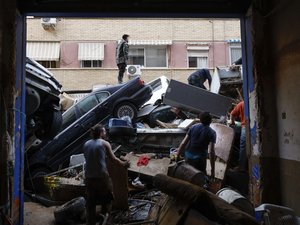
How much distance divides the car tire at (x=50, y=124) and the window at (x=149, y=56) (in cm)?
1454

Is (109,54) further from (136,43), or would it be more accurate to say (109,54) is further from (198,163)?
(198,163)

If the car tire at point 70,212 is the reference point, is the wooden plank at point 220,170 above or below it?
above

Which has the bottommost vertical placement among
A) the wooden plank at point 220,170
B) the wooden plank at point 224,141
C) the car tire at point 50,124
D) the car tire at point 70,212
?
the car tire at point 70,212

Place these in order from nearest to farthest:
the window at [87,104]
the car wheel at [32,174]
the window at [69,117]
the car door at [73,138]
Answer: the car wheel at [32,174] < the car door at [73,138] < the window at [69,117] < the window at [87,104]

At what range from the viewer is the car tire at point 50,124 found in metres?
8.47

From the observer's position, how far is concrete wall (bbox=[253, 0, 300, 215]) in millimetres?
5082

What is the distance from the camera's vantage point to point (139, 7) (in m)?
6.37

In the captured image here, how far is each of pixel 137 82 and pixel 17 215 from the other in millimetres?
6270

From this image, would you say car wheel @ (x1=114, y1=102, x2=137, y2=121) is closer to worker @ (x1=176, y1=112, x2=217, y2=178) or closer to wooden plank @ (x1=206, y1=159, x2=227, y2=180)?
wooden plank @ (x1=206, y1=159, x2=227, y2=180)

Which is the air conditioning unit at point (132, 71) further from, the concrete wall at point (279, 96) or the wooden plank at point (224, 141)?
A: the concrete wall at point (279, 96)

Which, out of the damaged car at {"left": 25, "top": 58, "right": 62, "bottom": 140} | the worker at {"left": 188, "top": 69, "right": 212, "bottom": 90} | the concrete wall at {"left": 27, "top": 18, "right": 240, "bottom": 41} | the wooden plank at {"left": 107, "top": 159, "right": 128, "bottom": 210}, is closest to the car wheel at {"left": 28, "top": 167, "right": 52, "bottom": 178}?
the damaged car at {"left": 25, "top": 58, "right": 62, "bottom": 140}

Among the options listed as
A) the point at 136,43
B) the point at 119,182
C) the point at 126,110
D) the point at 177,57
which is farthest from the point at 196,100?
the point at 136,43

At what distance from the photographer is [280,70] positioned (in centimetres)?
562

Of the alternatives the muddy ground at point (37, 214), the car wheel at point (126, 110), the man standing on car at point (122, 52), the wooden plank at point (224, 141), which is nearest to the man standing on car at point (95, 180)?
the muddy ground at point (37, 214)
